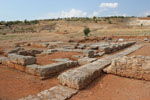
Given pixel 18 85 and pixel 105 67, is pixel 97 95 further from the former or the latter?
pixel 18 85

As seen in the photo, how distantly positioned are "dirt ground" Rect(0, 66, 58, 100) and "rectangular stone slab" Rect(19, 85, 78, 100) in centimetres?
61

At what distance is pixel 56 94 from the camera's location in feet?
16.5

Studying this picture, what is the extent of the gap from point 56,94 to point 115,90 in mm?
1792

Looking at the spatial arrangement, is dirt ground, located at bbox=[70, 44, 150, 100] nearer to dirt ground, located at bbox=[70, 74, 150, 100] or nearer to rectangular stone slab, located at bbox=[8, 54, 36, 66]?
dirt ground, located at bbox=[70, 74, 150, 100]

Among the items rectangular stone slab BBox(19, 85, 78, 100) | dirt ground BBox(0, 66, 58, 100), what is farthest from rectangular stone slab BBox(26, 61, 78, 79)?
rectangular stone slab BBox(19, 85, 78, 100)

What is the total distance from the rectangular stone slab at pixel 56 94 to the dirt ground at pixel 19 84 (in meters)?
0.61

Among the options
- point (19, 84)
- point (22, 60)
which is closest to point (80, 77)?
point (19, 84)

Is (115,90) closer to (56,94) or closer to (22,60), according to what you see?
(56,94)

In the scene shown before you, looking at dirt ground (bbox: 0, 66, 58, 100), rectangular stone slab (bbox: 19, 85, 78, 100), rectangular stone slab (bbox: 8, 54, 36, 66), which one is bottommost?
dirt ground (bbox: 0, 66, 58, 100)

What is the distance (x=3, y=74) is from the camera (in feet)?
23.7

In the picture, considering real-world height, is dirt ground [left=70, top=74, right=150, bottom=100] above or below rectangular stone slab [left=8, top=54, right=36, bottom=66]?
below

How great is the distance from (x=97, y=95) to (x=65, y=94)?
935 millimetres

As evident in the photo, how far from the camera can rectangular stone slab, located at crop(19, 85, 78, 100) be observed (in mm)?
4799

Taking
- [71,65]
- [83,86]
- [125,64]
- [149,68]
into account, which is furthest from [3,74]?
[149,68]
